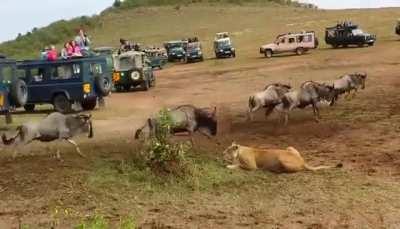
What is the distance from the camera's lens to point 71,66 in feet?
82.4

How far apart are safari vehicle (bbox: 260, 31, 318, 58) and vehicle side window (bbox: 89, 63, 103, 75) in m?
25.4

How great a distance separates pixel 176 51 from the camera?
55000 millimetres

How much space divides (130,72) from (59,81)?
32.7ft

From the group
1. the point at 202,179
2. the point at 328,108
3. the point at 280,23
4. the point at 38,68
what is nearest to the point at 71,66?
the point at 38,68

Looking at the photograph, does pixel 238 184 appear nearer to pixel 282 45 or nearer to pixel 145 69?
pixel 145 69

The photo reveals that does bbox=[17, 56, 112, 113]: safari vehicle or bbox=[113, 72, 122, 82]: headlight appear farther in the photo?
bbox=[113, 72, 122, 82]: headlight

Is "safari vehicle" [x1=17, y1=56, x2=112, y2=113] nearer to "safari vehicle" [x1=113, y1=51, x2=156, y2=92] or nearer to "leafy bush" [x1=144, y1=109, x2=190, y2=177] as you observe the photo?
"safari vehicle" [x1=113, y1=51, x2=156, y2=92]

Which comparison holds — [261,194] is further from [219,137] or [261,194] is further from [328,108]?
[328,108]

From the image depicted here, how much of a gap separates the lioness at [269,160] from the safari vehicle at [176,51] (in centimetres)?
4099

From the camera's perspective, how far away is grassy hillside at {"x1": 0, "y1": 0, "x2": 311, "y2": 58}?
7744 centimetres

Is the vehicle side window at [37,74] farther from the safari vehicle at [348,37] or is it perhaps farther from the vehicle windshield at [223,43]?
the safari vehicle at [348,37]

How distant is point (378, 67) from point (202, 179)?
23.7 m

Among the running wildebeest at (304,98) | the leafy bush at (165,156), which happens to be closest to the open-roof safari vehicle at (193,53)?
the running wildebeest at (304,98)

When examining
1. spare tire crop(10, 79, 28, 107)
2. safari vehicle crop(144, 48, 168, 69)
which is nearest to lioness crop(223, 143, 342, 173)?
spare tire crop(10, 79, 28, 107)
